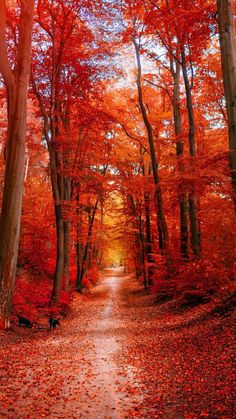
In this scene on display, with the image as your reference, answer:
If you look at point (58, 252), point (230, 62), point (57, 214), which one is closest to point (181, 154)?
point (57, 214)

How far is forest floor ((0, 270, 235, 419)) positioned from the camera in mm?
4637

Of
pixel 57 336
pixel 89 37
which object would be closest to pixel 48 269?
pixel 57 336

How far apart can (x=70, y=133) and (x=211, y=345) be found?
1126 centimetres

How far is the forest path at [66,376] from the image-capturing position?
466 cm

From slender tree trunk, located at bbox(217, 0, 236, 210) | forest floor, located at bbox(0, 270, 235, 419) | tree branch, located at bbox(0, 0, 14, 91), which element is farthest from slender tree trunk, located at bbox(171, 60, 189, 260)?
tree branch, located at bbox(0, 0, 14, 91)

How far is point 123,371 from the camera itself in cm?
646

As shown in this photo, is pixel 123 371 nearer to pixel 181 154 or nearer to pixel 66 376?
pixel 66 376

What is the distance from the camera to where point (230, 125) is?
789 cm

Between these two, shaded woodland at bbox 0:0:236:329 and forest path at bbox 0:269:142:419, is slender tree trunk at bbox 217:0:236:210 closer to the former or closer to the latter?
shaded woodland at bbox 0:0:236:329

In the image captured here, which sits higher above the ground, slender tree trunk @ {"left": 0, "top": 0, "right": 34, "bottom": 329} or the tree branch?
the tree branch

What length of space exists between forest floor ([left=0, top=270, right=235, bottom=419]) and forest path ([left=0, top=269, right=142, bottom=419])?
0.04 ft

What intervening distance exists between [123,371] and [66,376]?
106 cm

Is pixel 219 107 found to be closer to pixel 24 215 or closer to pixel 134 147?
pixel 134 147

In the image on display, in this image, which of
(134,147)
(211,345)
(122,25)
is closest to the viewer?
(211,345)
